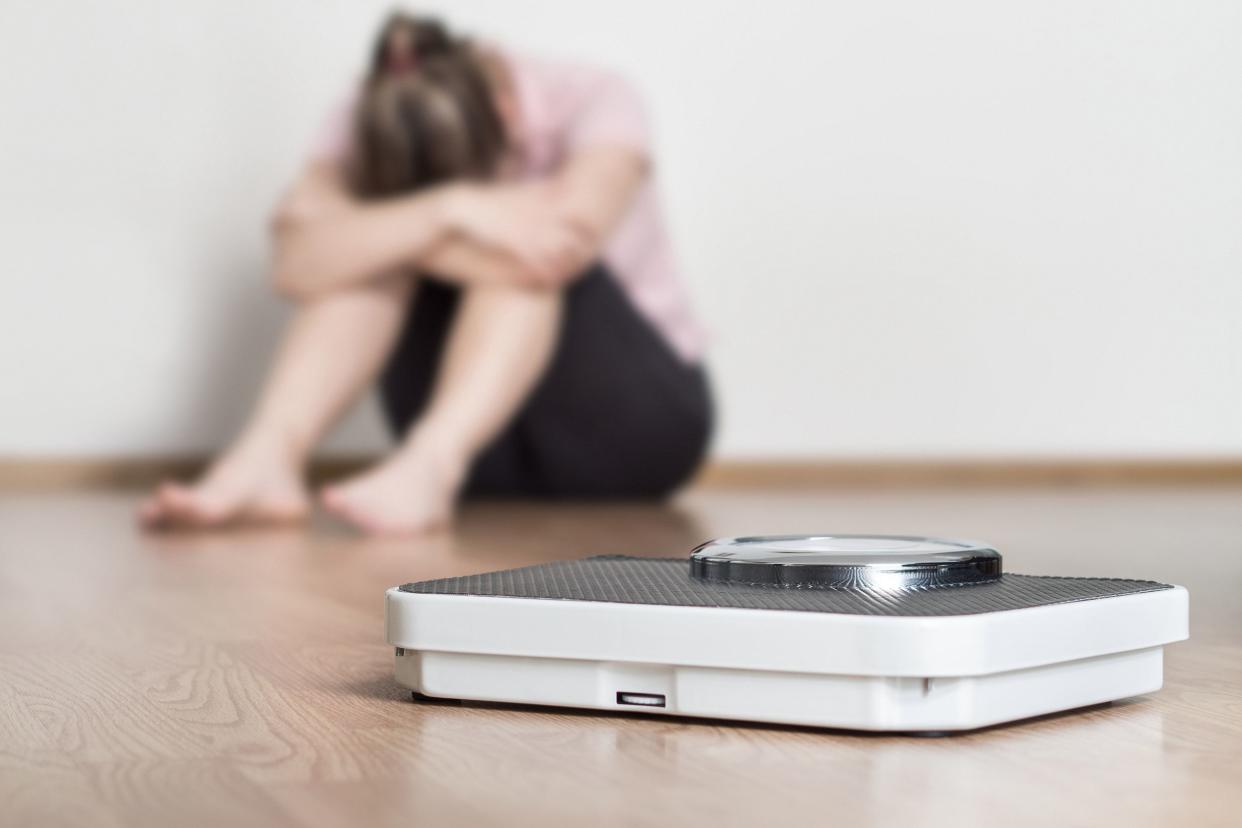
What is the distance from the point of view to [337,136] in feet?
6.44

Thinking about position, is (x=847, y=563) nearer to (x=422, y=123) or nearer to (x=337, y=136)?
(x=422, y=123)

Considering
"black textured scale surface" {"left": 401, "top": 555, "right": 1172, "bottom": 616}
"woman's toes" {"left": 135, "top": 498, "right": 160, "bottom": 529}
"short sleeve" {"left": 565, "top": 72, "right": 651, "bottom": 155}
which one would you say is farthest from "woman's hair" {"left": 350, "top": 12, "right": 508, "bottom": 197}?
"black textured scale surface" {"left": 401, "top": 555, "right": 1172, "bottom": 616}

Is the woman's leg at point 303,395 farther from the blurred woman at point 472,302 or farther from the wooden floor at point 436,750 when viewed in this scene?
the wooden floor at point 436,750

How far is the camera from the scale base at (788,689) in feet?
1.37

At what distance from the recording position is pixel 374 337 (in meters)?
1.78

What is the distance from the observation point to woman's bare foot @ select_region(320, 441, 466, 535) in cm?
143

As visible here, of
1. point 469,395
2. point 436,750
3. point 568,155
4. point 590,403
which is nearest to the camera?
point 436,750

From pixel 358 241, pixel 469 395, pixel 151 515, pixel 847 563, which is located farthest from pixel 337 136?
pixel 847 563

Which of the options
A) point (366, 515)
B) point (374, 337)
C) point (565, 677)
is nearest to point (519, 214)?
point (374, 337)

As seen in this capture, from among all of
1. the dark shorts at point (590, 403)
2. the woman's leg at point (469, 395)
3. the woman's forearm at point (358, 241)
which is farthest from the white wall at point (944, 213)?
the woman's leg at point (469, 395)

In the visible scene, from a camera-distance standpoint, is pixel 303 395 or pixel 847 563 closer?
pixel 847 563

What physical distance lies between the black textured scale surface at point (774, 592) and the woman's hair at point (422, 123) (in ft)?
4.39

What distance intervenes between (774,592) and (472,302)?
125 centimetres

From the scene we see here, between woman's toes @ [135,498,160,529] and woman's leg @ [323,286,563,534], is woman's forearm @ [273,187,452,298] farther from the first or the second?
woman's toes @ [135,498,160,529]
